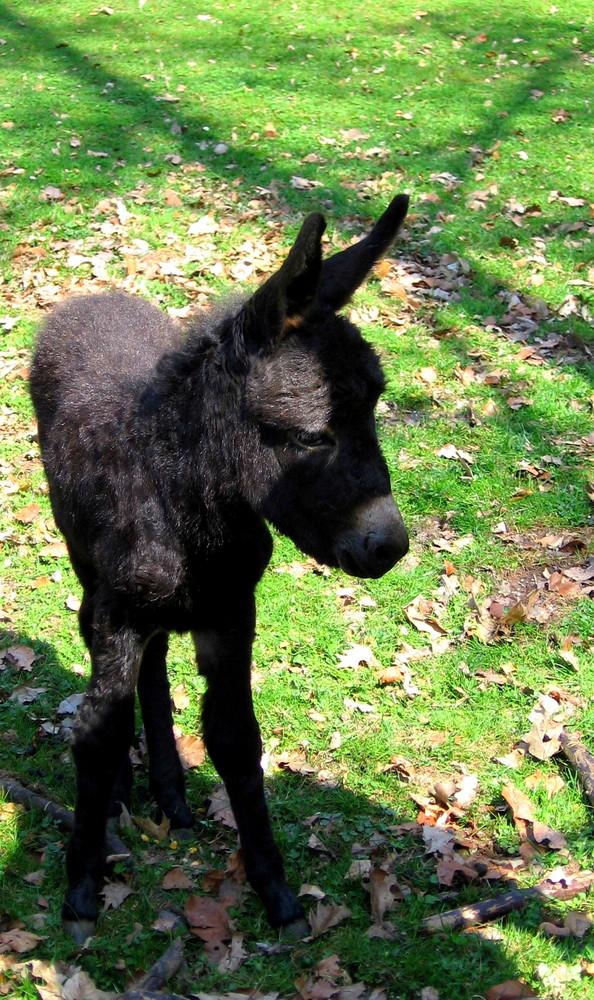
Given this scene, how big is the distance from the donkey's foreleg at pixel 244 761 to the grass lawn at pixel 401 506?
14 cm

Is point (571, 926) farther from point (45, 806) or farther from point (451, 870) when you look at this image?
point (45, 806)

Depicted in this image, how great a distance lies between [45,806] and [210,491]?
191 cm

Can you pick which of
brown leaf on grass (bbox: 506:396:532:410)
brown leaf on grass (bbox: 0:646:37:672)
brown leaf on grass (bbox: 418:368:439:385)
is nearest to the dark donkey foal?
brown leaf on grass (bbox: 0:646:37:672)

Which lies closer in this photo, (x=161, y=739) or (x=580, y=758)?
(x=161, y=739)

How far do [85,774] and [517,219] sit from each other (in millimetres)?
7377

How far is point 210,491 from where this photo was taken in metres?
3.40

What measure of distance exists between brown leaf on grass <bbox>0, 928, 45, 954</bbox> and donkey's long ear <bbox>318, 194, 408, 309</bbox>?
2.75m

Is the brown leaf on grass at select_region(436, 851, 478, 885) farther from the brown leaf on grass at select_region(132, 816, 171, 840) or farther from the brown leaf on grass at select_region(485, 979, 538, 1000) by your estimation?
the brown leaf on grass at select_region(132, 816, 171, 840)

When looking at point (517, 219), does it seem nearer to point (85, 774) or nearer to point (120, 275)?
point (120, 275)

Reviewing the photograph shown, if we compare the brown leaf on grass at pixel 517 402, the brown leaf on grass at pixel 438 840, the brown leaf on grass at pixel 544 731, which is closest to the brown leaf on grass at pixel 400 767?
the brown leaf on grass at pixel 438 840

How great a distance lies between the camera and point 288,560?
5.88m

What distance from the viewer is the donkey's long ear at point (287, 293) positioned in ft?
9.52

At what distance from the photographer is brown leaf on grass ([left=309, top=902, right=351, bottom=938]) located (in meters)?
3.84

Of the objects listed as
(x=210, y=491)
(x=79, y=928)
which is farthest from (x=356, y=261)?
(x=79, y=928)
